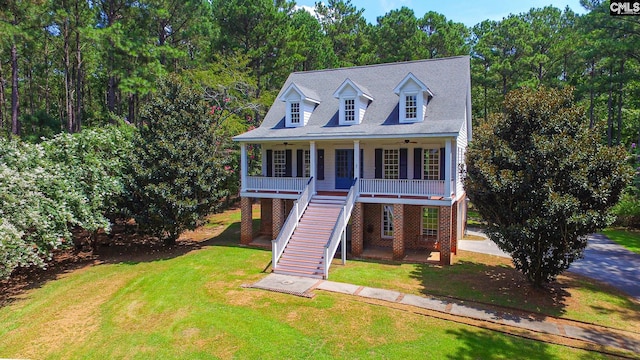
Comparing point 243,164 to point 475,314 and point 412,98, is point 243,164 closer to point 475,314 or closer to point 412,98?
point 412,98

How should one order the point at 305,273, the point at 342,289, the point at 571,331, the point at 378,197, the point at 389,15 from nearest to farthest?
the point at 571,331
the point at 342,289
the point at 305,273
the point at 378,197
the point at 389,15

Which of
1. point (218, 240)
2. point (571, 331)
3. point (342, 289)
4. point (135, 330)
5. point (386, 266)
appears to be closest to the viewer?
point (571, 331)

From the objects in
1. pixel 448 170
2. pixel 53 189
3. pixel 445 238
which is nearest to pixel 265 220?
pixel 53 189

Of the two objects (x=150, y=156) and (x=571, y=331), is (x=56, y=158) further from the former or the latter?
(x=571, y=331)

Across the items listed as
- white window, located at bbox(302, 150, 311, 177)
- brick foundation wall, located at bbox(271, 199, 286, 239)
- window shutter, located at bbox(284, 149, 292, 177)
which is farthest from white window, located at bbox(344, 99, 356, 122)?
brick foundation wall, located at bbox(271, 199, 286, 239)

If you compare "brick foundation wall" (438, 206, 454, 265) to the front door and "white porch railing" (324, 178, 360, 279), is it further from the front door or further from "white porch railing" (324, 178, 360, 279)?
the front door

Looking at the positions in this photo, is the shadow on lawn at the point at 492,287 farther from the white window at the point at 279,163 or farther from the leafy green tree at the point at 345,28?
the leafy green tree at the point at 345,28

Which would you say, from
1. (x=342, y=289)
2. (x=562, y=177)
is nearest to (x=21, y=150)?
(x=342, y=289)
